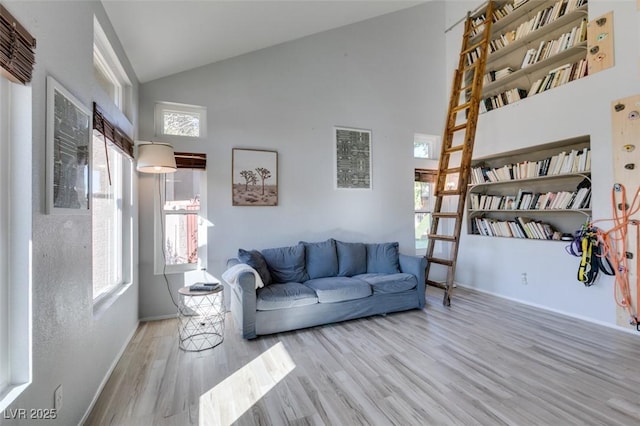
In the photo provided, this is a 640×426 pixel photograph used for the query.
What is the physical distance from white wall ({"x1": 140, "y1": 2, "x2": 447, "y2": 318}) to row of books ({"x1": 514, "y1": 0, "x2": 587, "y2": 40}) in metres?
1.20

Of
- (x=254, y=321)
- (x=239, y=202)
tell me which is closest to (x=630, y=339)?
(x=254, y=321)

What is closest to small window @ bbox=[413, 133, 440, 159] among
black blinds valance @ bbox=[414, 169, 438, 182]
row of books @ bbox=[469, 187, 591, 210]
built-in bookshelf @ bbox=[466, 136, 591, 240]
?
black blinds valance @ bbox=[414, 169, 438, 182]

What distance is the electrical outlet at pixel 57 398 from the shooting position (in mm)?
1336

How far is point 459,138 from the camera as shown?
15.2 feet

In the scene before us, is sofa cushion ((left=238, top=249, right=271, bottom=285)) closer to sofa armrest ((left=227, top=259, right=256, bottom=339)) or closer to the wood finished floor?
sofa armrest ((left=227, top=259, right=256, bottom=339))

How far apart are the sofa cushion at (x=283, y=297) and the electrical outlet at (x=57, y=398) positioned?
5.04ft

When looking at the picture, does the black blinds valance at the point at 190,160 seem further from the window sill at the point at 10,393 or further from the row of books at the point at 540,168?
the row of books at the point at 540,168

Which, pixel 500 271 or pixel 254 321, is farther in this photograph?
pixel 500 271

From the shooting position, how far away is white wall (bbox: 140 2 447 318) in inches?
137

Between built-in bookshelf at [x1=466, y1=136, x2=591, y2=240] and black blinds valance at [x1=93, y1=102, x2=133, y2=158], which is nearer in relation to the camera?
black blinds valance at [x1=93, y1=102, x2=133, y2=158]

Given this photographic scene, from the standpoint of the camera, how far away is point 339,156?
414 cm

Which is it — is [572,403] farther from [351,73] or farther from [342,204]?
[351,73]

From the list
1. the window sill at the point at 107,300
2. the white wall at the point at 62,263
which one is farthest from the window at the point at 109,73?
the window sill at the point at 107,300

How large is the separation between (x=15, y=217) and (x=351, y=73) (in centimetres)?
401
